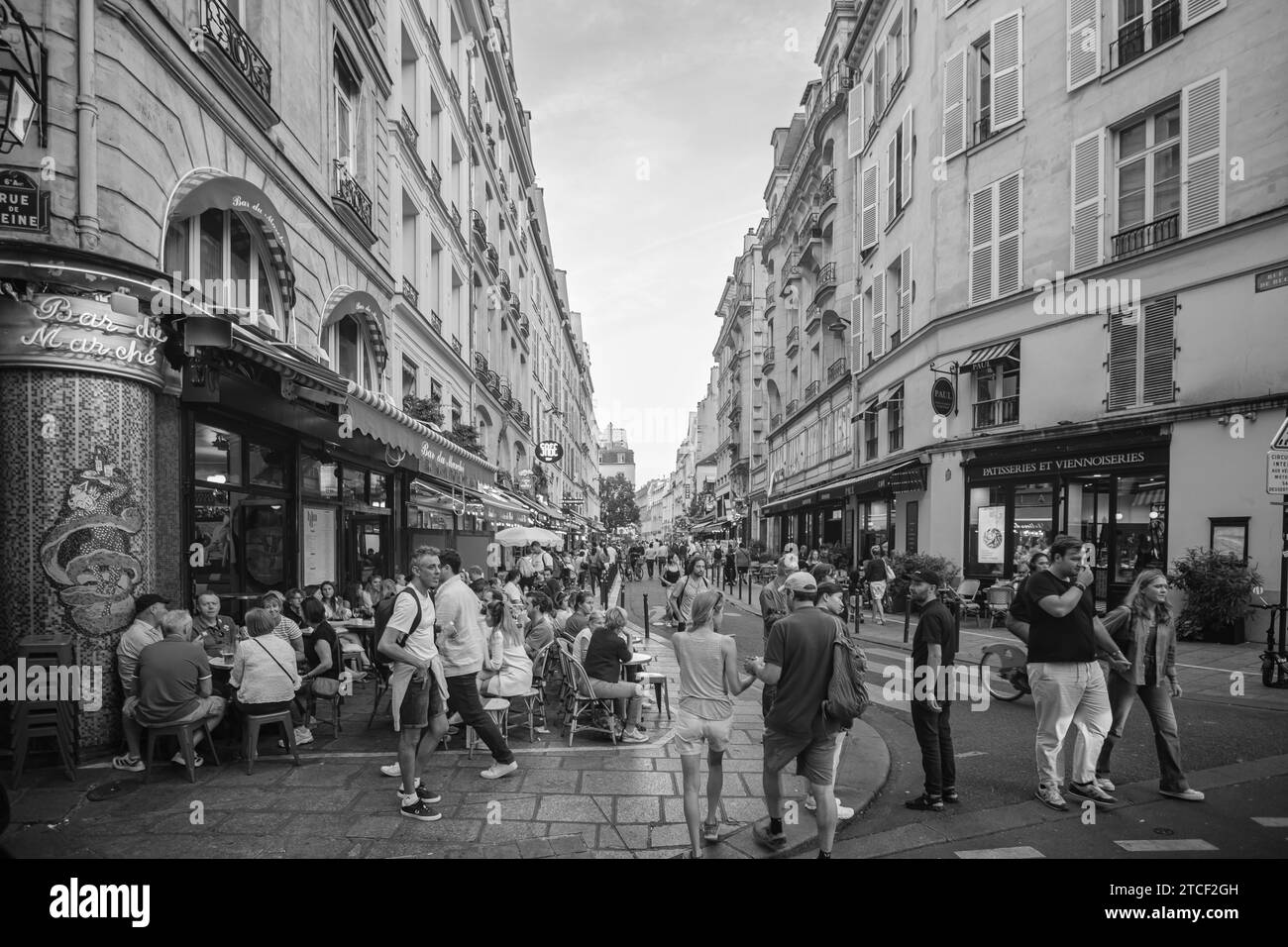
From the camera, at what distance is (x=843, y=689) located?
4227 mm

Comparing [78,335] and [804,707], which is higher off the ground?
[78,335]

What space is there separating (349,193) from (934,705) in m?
12.2

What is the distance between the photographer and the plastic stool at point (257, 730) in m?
5.75

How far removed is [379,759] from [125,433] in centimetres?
360

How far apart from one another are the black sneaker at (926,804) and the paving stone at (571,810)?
2242mm

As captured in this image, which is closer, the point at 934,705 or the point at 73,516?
the point at 934,705

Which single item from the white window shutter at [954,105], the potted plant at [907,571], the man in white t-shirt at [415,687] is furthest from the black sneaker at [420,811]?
the white window shutter at [954,105]

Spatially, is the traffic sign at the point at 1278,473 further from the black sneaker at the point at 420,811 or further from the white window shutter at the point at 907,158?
the white window shutter at the point at 907,158

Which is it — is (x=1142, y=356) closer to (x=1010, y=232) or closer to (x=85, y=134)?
(x=1010, y=232)

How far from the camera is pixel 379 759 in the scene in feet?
20.3

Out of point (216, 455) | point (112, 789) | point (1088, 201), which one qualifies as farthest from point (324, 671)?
point (1088, 201)

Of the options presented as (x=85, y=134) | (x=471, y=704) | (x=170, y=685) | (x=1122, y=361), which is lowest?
(x=471, y=704)
